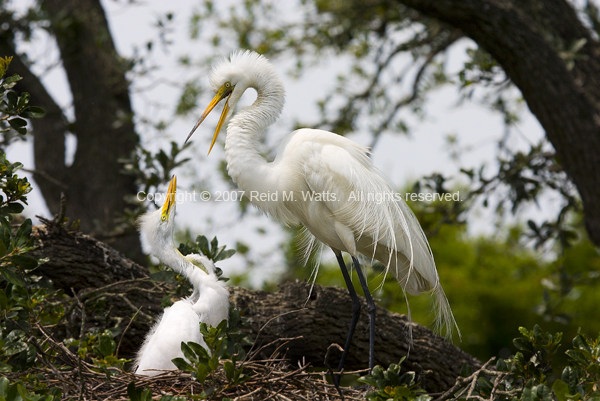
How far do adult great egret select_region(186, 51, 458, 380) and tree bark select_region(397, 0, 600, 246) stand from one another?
0.96 m

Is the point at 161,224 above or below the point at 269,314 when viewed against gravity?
above

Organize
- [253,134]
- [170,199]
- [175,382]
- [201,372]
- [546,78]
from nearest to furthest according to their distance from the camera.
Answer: [201,372]
[175,382]
[253,134]
[170,199]
[546,78]

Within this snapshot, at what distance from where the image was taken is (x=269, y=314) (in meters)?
2.98

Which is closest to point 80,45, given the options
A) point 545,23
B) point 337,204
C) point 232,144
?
point 232,144

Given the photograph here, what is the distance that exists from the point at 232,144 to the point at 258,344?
103 centimetres

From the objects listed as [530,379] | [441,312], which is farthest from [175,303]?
[530,379]

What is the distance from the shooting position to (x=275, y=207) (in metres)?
2.93

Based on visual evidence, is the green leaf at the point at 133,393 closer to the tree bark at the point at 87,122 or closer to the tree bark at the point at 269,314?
the tree bark at the point at 269,314

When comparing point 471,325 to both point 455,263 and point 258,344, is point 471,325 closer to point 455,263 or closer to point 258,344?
→ point 455,263

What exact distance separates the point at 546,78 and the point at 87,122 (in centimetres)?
346

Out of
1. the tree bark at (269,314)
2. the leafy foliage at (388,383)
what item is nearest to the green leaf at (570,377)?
the leafy foliage at (388,383)

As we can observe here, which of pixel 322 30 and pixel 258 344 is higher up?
pixel 322 30

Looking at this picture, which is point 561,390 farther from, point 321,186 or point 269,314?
point 269,314

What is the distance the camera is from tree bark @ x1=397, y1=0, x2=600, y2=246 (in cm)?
314
